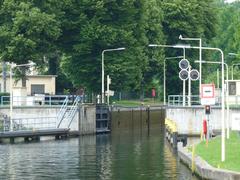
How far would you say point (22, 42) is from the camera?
2987 inches

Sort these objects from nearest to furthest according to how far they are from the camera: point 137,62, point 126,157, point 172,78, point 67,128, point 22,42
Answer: point 126,157
point 67,128
point 22,42
point 137,62
point 172,78

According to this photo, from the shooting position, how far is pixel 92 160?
4597 cm

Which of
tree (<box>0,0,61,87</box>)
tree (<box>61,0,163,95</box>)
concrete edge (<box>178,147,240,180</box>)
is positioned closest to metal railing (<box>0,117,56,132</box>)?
tree (<box>0,0,61,87</box>)

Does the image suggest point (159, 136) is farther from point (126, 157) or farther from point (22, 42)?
point (126, 157)

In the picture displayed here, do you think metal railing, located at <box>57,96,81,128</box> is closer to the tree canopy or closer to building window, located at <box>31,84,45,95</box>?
the tree canopy

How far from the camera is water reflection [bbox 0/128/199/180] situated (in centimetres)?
3803

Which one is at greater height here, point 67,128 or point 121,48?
point 121,48

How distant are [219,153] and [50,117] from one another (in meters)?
34.2

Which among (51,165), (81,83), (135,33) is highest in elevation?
(135,33)

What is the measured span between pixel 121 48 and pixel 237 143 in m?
34.9

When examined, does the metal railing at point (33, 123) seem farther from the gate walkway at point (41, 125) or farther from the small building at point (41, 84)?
the small building at point (41, 84)

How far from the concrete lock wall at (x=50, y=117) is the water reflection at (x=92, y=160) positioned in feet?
20.7

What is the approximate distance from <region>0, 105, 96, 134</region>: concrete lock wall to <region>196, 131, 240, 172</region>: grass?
23554mm

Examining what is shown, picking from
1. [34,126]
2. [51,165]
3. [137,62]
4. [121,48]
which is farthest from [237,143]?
[137,62]
